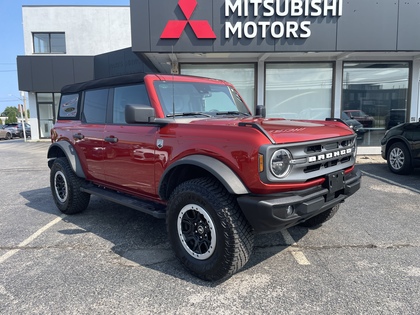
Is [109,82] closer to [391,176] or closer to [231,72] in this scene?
[391,176]

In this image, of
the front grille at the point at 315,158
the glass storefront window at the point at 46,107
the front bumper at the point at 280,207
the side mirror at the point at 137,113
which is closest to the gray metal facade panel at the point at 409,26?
the front grille at the point at 315,158

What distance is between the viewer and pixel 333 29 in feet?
29.5

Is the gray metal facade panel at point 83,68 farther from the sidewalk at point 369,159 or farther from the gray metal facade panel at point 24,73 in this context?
the sidewalk at point 369,159

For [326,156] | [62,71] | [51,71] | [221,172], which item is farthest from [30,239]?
[51,71]

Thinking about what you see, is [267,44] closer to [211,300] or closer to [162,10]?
[162,10]

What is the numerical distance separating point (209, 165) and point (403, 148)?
21.8 feet

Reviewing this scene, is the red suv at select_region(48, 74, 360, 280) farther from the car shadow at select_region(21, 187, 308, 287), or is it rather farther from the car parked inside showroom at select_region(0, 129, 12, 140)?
the car parked inside showroom at select_region(0, 129, 12, 140)

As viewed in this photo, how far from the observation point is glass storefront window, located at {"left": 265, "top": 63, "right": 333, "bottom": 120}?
36.2 ft

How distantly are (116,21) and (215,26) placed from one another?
14.4 m

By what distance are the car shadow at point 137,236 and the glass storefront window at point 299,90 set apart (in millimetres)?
7529

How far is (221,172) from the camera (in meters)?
2.75

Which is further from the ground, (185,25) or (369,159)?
(185,25)

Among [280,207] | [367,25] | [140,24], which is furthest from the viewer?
[367,25]

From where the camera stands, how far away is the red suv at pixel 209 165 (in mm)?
2686
